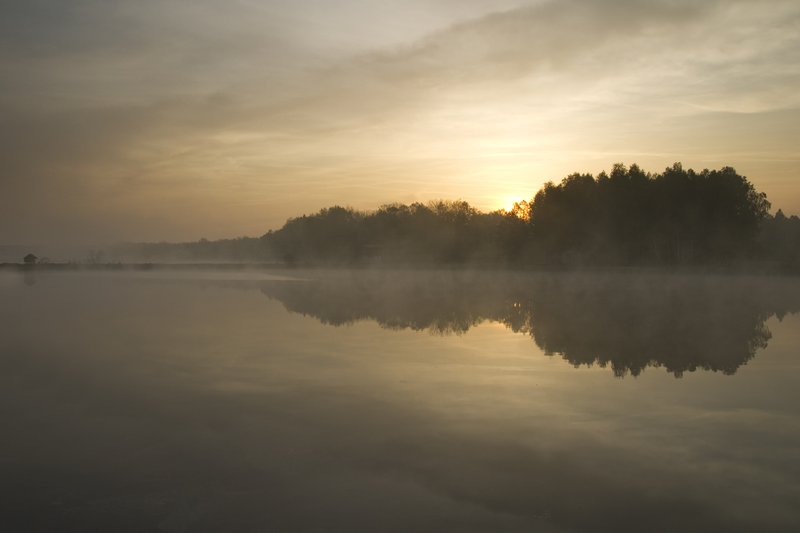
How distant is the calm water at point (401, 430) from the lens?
262 inches

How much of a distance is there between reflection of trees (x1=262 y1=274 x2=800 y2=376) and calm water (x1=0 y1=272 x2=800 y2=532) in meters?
0.21

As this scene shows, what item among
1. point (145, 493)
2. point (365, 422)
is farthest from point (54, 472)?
point (365, 422)

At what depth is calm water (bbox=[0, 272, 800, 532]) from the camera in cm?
666

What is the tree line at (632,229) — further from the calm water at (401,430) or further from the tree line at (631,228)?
the calm water at (401,430)

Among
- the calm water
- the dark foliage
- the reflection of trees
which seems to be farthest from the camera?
the dark foliage

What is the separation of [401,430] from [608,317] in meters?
16.8

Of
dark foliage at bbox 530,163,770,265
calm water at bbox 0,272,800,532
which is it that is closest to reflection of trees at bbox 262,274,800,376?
calm water at bbox 0,272,800,532

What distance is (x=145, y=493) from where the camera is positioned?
710cm

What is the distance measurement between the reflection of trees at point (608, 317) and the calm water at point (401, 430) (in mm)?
212

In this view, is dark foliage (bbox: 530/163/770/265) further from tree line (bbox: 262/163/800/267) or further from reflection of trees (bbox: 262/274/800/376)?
reflection of trees (bbox: 262/274/800/376)

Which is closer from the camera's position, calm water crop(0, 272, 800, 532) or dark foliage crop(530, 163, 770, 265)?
calm water crop(0, 272, 800, 532)

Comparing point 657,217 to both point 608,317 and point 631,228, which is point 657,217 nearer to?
point 631,228

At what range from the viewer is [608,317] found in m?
24.3

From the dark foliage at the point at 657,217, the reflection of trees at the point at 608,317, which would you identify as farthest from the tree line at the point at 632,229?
the reflection of trees at the point at 608,317
